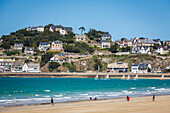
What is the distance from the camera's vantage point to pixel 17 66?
389 ft

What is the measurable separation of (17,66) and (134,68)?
152 feet

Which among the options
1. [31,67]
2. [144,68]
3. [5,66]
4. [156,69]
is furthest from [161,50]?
[5,66]

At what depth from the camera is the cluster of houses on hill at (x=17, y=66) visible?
11588 centimetres

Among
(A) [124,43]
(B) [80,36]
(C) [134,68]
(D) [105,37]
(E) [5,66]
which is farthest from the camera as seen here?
(D) [105,37]

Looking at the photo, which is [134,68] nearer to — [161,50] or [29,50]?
[161,50]

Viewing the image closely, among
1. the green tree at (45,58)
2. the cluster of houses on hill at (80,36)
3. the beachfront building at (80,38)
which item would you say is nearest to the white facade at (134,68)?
the cluster of houses on hill at (80,36)

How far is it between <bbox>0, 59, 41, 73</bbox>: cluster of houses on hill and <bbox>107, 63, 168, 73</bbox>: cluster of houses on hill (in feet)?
94.7

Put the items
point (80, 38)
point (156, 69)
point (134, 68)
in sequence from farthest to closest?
point (80, 38) → point (134, 68) → point (156, 69)

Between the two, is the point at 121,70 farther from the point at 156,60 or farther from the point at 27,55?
the point at 27,55

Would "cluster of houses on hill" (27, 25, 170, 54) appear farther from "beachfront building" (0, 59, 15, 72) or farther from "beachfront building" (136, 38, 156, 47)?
"beachfront building" (0, 59, 15, 72)

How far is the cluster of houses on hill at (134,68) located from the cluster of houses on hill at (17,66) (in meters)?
28.9

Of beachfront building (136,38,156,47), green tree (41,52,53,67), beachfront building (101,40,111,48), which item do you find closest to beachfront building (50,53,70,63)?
green tree (41,52,53,67)

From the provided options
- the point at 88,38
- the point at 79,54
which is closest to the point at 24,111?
the point at 79,54

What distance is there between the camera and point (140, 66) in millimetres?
113688
